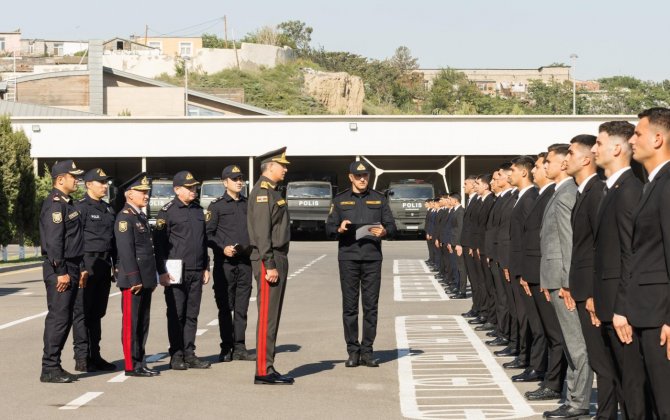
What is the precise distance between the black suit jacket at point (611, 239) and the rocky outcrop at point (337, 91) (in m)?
108

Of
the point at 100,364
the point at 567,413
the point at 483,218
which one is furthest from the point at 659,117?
the point at 483,218

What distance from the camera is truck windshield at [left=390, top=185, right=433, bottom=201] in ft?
170

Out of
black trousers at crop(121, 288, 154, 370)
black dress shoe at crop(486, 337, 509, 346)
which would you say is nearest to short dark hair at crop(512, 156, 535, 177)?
black dress shoe at crop(486, 337, 509, 346)

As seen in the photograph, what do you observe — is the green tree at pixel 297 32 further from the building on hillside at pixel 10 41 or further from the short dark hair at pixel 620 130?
the short dark hair at pixel 620 130

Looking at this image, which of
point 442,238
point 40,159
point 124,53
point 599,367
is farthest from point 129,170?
point 599,367

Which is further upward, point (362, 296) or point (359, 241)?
point (359, 241)

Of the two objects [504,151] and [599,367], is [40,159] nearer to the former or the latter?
[504,151]

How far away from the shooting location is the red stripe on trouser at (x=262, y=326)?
1191 centimetres

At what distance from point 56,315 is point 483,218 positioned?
6435mm

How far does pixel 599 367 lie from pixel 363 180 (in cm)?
544

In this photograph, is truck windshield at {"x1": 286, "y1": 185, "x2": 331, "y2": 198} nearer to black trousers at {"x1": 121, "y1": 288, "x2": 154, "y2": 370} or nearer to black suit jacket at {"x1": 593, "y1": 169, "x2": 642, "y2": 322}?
black trousers at {"x1": 121, "y1": 288, "x2": 154, "y2": 370}

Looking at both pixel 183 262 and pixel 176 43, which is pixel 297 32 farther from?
pixel 183 262

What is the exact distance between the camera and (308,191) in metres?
52.8

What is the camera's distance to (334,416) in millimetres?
9906
